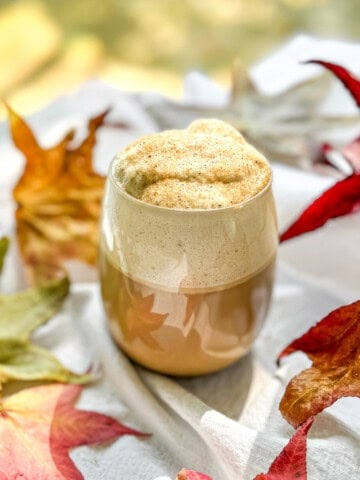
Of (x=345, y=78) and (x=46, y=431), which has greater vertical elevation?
(x=345, y=78)

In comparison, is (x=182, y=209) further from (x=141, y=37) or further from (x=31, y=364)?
(x=141, y=37)

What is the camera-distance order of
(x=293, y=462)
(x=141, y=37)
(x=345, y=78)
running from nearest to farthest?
(x=293, y=462), (x=345, y=78), (x=141, y=37)

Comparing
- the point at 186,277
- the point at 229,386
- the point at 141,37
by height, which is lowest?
the point at 141,37

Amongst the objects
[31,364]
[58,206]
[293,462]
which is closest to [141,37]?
[58,206]

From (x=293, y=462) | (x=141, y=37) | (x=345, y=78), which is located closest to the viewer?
(x=293, y=462)

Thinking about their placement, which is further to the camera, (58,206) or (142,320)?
(58,206)

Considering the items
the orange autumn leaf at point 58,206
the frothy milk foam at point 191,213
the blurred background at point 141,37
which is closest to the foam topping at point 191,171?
the frothy milk foam at point 191,213
